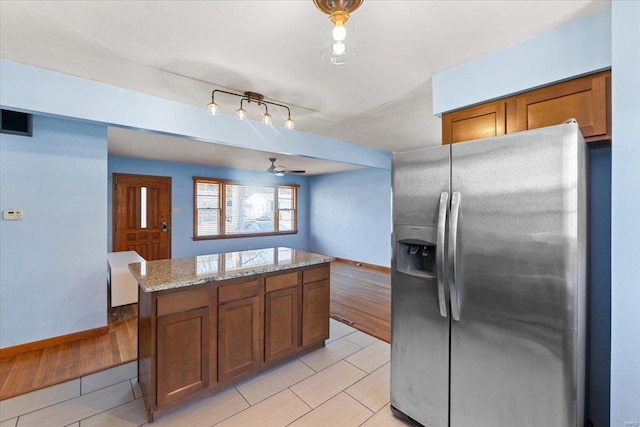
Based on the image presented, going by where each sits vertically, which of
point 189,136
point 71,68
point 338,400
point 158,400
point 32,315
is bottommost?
point 338,400

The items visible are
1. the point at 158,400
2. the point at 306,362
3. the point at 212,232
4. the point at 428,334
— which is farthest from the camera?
the point at 212,232

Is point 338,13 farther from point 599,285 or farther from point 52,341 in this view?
point 52,341

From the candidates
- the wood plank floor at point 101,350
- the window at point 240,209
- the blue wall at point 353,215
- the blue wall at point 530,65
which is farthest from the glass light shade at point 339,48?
the window at point 240,209

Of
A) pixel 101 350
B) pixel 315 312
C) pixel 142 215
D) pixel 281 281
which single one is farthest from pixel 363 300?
pixel 142 215

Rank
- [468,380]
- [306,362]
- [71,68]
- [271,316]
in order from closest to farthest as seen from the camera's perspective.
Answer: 1. [468,380]
2. [71,68]
3. [271,316]
4. [306,362]

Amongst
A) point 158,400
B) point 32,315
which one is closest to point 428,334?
point 158,400

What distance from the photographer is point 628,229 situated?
1.23 m

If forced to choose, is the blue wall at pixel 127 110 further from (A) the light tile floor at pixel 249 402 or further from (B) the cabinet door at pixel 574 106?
(B) the cabinet door at pixel 574 106

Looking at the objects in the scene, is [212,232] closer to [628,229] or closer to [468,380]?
[468,380]

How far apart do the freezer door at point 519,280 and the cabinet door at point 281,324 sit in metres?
1.37

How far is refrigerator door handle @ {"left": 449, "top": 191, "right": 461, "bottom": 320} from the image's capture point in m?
1.51

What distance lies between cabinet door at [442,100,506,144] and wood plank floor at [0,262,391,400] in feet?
7.09

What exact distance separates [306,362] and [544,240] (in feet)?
7.00

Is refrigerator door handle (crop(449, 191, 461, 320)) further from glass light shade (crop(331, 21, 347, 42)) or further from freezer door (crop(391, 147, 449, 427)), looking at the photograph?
glass light shade (crop(331, 21, 347, 42))
